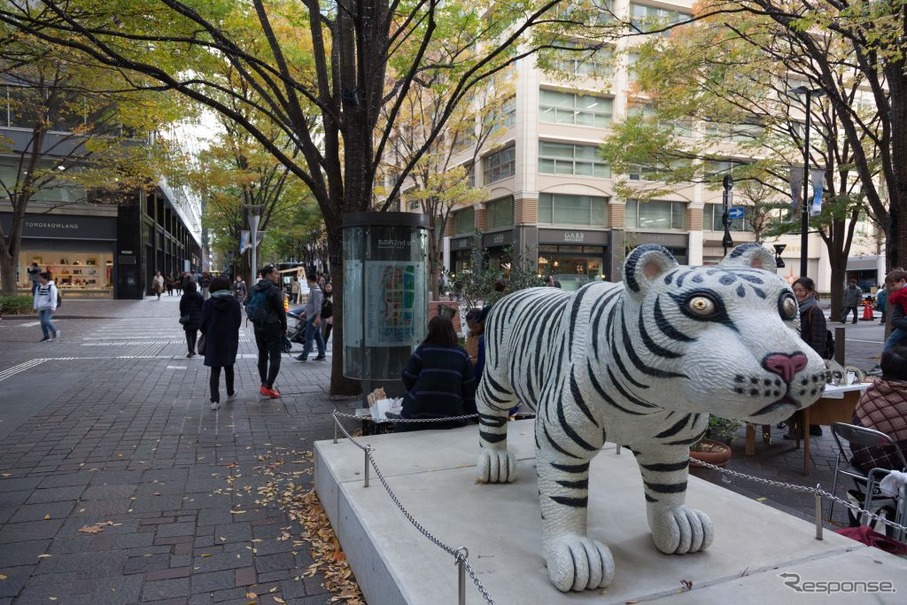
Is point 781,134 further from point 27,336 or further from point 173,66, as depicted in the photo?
point 27,336

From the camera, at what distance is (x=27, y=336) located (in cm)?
1463

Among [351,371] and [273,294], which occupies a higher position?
[273,294]

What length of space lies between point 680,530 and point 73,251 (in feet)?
112

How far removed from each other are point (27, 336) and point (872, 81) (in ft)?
62.3

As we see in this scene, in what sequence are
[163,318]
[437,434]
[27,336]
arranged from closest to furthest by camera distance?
[437,434] → [27,336] → [163,318]

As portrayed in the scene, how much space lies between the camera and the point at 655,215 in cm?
3303

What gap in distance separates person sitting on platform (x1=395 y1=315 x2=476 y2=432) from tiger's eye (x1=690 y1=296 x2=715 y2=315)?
3051 millimetres

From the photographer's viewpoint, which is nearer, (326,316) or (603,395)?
(603,395)

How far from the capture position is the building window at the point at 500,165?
31.0 m

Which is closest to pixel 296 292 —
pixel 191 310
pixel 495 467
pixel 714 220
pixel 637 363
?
pixel 191 310

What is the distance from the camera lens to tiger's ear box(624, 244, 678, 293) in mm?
2068

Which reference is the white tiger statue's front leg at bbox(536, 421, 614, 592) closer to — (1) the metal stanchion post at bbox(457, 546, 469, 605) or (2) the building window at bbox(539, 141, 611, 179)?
(1) the metal stanchion post at bbox(457, 546, 469, 605)

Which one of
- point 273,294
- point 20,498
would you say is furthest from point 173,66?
point 20,498

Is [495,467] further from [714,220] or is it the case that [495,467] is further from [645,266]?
[714,220]
